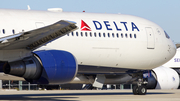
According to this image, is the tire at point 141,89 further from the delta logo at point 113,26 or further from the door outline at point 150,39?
the delta logo at point 113,26

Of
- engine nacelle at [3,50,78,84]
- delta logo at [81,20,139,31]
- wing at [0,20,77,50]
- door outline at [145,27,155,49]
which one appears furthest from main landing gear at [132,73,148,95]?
wing at [0,20,77,50]

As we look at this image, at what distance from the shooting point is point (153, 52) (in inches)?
791

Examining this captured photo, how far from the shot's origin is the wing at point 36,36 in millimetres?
11570

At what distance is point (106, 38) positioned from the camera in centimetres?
1856

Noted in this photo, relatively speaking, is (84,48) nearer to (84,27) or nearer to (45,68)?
(84,27)

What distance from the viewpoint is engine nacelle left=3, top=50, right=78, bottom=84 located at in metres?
13.0

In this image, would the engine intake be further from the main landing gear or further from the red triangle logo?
the main landing gear

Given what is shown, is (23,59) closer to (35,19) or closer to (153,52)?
(35,19)

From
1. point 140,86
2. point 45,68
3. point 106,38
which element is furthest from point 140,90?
point 45,68

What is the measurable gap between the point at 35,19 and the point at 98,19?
12.0ft

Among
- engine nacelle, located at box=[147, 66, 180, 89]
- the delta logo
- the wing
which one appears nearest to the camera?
the wing

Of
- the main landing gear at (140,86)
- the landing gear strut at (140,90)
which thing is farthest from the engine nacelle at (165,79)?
the landing gear strut at (140,90)

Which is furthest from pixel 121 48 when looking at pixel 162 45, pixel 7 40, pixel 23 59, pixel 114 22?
pixel 7 40

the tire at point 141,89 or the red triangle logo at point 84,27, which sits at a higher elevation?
the red triangle logo at point 84,27
